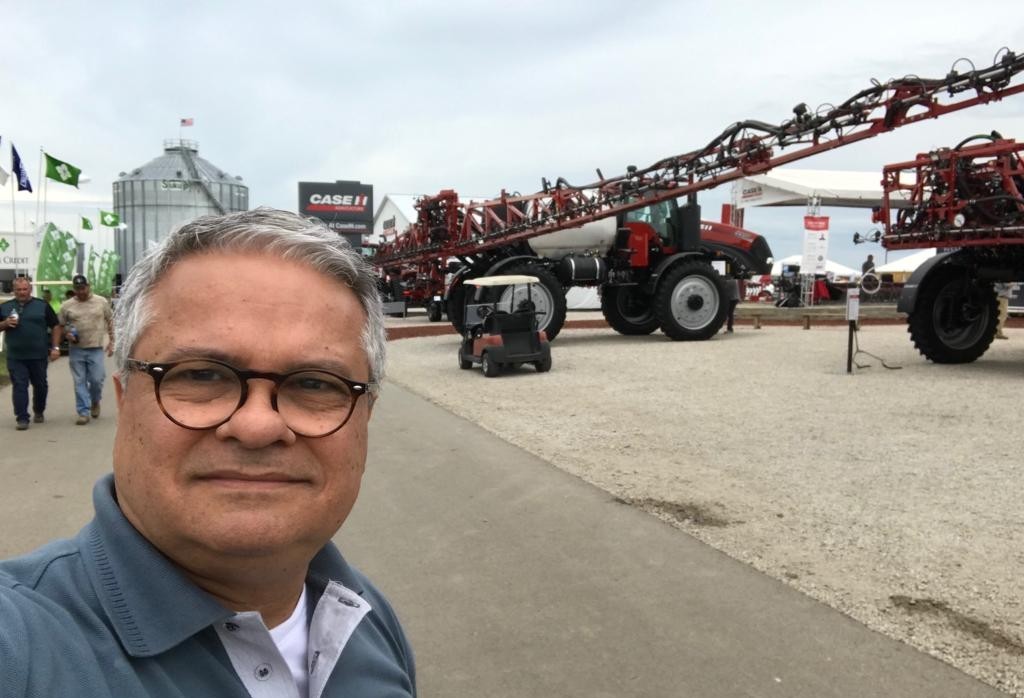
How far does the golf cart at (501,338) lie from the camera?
38.9 feet

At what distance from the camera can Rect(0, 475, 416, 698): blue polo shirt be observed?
0.93m

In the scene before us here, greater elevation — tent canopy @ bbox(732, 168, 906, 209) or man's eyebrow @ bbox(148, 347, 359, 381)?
tent canopy @ bbox(732, 168, 906, 209)

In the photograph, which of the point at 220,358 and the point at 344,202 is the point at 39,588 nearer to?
the point at 220,358

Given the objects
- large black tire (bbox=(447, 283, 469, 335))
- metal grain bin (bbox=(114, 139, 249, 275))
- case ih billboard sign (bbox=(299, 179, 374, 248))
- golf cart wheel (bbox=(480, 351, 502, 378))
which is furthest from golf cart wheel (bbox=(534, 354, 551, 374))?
case ih billboard sign (bbox=(299, 179, 374, 248))

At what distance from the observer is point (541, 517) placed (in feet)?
16.3

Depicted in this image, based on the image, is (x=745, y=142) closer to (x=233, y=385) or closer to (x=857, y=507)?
(x=857, y=507)

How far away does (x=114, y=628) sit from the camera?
1.03 m

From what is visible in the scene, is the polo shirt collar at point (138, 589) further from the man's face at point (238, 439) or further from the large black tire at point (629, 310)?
the large black tire at point (629, 310)

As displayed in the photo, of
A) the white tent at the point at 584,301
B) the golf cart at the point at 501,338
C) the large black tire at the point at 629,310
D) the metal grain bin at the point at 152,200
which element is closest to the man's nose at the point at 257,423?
the golf cart at the point at 501,338

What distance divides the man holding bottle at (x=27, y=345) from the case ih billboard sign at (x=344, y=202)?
52915mm

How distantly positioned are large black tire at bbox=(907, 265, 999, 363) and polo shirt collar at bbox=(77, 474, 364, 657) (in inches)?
486

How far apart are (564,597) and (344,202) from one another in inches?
2412

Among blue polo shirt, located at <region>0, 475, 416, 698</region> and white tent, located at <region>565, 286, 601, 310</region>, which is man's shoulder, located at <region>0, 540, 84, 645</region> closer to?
blue polo shirt, located at <region>0, 475, 416, 698</region>

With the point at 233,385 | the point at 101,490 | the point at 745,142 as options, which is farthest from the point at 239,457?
the point at 745,142
